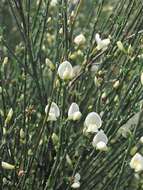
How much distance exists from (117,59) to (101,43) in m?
0.34

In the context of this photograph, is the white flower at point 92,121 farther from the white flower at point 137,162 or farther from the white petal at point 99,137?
the white flower at point 137,162

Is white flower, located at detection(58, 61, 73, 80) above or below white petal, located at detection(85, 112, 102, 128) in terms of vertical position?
above

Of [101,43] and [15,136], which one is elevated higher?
[101,43]

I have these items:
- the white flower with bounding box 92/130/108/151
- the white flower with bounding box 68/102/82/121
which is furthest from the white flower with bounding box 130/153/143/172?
the white flower with bounding box 68/102/82/121

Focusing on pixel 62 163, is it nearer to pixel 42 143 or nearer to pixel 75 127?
pixel 42 143

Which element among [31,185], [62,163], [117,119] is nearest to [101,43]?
[117,119]

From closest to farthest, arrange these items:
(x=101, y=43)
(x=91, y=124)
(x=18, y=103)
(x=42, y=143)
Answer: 1. (x=91, y=124)
2. (x=101, y=43)
3. (x=42, y=143)
4. (x=18, y=103)

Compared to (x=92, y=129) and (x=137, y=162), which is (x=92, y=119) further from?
(x=137, y=162)

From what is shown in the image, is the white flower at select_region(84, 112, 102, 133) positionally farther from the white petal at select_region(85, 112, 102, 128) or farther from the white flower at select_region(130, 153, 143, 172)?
the white flower at select_region(130, 153, 143, 172)

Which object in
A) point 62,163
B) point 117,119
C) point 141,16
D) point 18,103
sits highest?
point 141,16

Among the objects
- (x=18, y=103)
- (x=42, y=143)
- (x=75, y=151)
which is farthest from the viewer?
(x=18, y=103)

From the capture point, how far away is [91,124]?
145cm

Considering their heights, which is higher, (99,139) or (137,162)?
(99,139)

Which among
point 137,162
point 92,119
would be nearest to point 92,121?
point 92,119
